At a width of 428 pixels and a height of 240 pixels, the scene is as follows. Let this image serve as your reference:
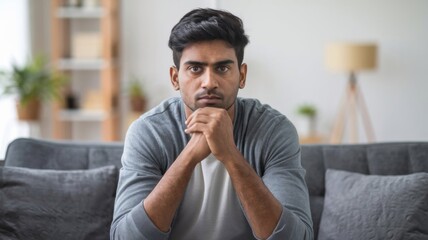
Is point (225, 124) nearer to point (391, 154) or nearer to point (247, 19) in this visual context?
point (391, 154)

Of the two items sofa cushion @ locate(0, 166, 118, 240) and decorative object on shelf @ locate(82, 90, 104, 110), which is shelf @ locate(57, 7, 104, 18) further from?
sofa cushion @ locate(0, 166, 118, 240)

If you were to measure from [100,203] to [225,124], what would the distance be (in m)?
0.66

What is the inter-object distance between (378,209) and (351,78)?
3699 millimetres

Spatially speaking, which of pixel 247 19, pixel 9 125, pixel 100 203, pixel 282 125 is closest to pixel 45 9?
pixel 9 125

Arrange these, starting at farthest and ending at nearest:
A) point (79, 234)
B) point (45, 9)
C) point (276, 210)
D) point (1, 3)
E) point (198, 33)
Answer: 1. point (45, 9)
2. point (1, 3)
3. point (79, 234)
4. point (198, 33)
5. point (276, 210)

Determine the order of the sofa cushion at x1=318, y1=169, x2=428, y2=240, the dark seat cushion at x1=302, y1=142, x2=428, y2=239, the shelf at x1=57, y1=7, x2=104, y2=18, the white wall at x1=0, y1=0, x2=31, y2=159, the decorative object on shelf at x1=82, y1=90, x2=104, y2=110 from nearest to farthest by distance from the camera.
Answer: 1. the sofa cushion at x1=318, y1=169, x2=428, y2=240
2. the dark seat cushion at x1=302, y1=142, x2=428, y2=239
3. the white wall at x1=0, y1=0, x2=31, y2=159
4. the shelf at x1=57, y1=7, x2=104, y2=18
5. the decorative object on shelf at x1=82, y1=90, x2=104, y2=110

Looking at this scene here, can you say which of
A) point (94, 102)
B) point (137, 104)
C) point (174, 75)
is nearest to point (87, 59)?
point (94, 102)

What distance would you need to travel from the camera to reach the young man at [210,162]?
1735mm

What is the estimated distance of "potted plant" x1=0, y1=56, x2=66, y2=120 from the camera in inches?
190

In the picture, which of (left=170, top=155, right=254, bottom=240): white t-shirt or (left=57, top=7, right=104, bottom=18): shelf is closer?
(left=170, top=155, right=254, bottom=240): white t-shirt

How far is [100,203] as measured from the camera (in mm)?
2219

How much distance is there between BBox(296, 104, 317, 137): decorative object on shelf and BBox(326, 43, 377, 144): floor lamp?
0.22 meters

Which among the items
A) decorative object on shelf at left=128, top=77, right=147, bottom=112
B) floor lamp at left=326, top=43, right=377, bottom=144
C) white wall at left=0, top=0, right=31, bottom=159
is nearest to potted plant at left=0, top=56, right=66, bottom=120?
white wall at left=0, top=0, right=31, bottom=159

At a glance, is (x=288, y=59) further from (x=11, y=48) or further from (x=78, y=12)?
(x=11, y=48)
